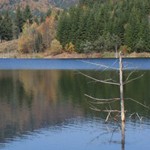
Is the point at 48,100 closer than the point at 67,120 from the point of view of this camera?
No

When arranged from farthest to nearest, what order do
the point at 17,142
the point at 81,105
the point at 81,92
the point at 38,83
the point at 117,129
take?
the point at 38,83 < the point at 81,92 < the point at 81,105 < the point at 117,129 < the point at 17,142

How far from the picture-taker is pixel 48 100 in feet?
223

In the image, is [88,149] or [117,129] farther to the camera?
[117,129]

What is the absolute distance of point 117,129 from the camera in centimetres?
4309

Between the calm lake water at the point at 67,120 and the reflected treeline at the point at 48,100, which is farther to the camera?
the reflected treeline at the point at 48,100

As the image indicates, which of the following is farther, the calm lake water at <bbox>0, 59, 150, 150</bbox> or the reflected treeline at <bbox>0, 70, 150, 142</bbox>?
the reflected treeline at <bbox>0, 70, 150, 142</bbox>

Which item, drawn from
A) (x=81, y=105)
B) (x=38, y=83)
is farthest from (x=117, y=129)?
(x=38, y=83)

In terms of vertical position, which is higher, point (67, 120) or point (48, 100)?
point (67, 120)

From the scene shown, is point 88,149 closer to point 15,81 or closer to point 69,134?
point 69,134

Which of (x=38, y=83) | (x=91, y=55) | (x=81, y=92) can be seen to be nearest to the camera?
(x=81, y=92)

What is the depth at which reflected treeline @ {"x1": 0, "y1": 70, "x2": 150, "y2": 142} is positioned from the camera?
49688 mm

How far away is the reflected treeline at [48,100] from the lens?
49.7 m

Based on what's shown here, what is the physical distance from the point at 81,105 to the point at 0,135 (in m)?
19.4

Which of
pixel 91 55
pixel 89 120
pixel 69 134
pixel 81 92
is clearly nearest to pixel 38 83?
pixel 81 92
